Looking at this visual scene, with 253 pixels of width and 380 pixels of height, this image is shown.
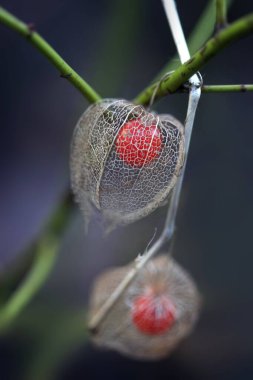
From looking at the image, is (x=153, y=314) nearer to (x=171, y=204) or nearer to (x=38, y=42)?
(x=171, y=204)

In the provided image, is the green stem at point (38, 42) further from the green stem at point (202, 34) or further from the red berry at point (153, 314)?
the red berry at point (153, 314)

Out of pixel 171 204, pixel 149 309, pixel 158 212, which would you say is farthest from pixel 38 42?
pixel 158 212

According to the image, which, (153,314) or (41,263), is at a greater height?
(41,263)

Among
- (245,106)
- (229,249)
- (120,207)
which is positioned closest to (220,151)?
(245,106)

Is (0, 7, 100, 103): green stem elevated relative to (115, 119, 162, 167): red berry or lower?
elevated

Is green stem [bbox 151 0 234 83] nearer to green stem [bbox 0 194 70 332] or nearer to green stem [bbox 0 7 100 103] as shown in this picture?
green stem [bbox 0 7 100 103]

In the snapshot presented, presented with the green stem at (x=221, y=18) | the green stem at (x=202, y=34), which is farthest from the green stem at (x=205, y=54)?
the green stem at (x=202, y=34)

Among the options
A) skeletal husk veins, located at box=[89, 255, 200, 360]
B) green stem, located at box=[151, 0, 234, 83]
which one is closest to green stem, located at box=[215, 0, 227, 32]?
green stem, located at box=[151, 0, 234, 83]
